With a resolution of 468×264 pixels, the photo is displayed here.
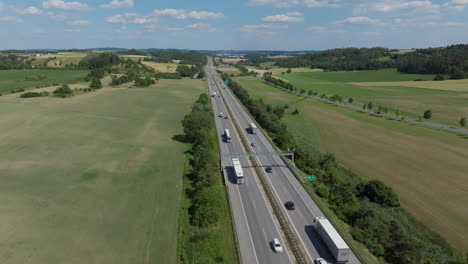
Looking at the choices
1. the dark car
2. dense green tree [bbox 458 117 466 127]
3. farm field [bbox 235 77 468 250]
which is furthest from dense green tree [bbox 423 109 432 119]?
the dark car

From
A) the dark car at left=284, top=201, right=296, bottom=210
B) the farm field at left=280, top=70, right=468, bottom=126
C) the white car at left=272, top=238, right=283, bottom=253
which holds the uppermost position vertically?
the farm field at left=280, top=70, right=468, bottom=126

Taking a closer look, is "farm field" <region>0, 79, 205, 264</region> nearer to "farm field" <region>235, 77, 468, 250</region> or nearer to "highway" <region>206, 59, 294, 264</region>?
"highway" <region>206, 59, 294, 264</region>

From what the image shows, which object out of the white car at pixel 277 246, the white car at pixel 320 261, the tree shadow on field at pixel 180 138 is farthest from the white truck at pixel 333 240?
the tree shadow on field at pixel 180 138

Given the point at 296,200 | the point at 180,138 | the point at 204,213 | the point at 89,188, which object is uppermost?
the point at 180,138

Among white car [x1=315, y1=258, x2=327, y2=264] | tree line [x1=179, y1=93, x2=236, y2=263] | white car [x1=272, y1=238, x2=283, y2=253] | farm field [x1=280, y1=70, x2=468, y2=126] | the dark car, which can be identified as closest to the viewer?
white car [x1=315, y1=258, x2=327, y2=264]

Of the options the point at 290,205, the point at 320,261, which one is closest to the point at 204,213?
the point at 290,205

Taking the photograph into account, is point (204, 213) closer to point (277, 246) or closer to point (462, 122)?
point (277, 246)
